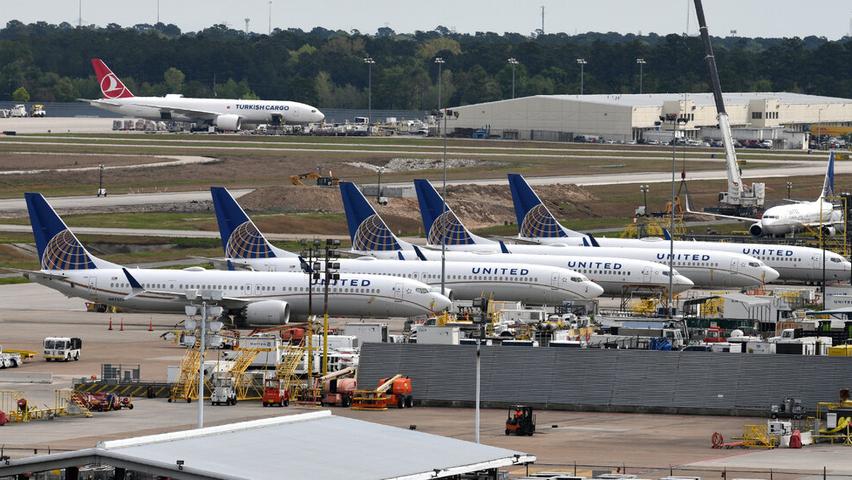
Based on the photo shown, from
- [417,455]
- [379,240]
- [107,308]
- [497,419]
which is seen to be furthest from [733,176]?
[417,455]

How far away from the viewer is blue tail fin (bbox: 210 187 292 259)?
114m

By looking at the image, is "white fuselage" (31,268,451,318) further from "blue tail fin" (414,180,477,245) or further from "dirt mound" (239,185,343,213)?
"dirt mound" (239,185,343,213)

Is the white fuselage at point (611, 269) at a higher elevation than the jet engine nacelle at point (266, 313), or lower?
higher

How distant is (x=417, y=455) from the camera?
158 feet

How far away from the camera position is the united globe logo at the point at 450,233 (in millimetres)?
128500

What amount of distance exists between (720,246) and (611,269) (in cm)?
1752

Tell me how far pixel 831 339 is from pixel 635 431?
1606 cm

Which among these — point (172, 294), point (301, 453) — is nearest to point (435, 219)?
point (172, 294)

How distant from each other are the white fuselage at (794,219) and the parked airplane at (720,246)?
58.1 feet

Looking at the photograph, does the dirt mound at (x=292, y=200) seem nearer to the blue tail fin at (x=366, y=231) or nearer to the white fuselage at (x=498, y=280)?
the blue tail fin at (x=366, y=231)

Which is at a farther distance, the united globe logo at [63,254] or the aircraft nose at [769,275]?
the aircraft nose at [769,275]

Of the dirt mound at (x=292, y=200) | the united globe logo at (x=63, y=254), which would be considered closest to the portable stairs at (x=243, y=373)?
the united globe logo at (x=63, y=254)

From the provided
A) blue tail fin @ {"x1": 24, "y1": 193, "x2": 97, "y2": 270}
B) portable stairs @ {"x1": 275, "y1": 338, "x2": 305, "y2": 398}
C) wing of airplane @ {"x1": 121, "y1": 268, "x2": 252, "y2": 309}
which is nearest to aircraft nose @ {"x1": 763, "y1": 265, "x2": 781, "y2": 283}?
wing of airplane @ {"x1": 121, "y1": 268, "x2": 252, "y2": 309}

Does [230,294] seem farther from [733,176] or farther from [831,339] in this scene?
[733,176]
